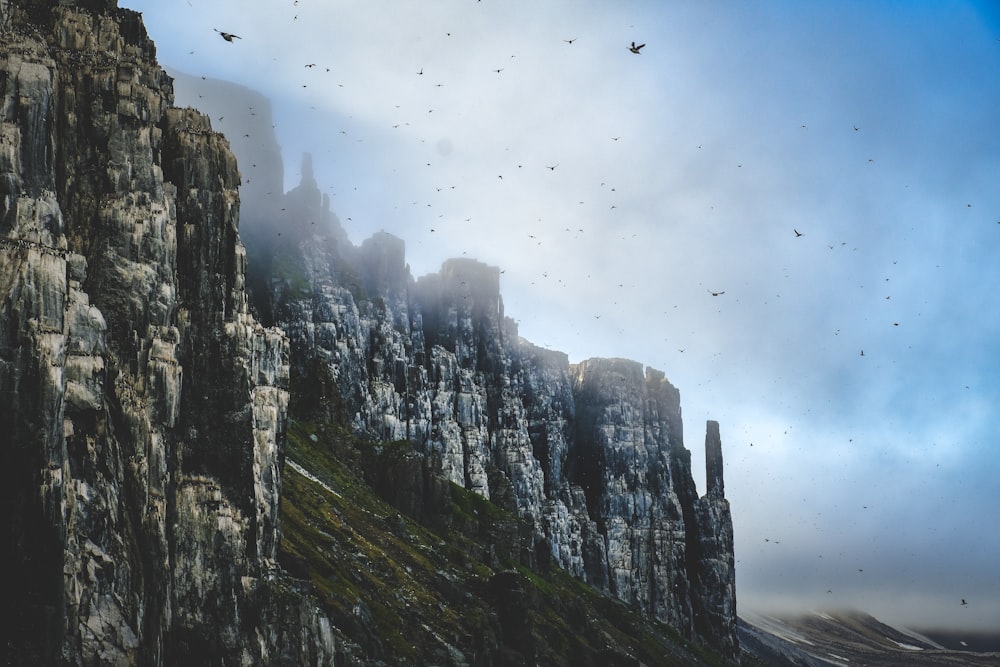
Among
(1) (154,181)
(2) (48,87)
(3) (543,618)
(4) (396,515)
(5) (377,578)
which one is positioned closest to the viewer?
(2) (48,87)

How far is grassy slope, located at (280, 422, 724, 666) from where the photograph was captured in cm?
11688

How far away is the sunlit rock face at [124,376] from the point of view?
5234cm

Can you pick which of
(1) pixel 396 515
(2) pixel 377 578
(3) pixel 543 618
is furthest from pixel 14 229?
(3) pixel 543 618

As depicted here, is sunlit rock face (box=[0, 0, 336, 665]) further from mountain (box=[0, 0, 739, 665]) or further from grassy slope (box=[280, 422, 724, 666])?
grassy slope (box=[280, 422, 724, 666])

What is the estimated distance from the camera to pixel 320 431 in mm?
184500

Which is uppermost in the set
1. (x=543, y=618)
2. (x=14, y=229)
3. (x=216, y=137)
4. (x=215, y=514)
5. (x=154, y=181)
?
(x=216, y=137)

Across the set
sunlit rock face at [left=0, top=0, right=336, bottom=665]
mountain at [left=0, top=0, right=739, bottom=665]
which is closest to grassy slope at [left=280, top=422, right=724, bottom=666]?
mountain at [left=0, top=0, right=739, bottom=665]

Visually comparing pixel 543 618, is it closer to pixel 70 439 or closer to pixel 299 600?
pixel 299 600

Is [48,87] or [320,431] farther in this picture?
[320,431]

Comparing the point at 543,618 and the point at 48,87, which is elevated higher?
the point at 48,87

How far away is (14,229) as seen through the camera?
54.8m

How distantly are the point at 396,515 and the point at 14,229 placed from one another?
118724 millimetres

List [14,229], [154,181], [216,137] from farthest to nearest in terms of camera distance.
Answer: [216,137], [154,181], [14,229]

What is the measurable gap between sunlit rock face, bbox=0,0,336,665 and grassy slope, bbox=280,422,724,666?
29158 millimetres
